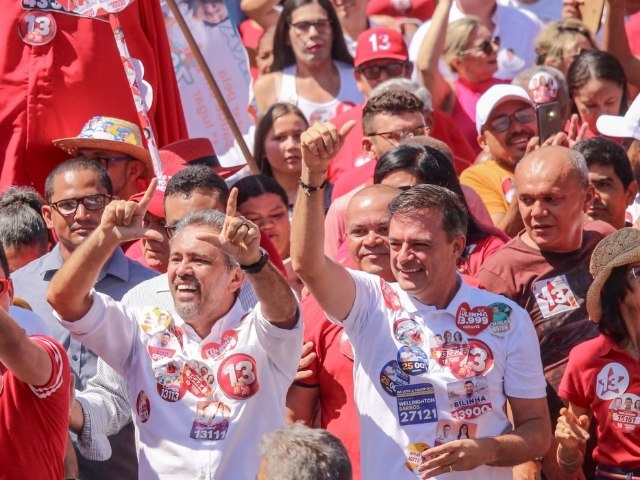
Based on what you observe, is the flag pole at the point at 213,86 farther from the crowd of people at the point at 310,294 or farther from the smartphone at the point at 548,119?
the smartphone at the point at 548,119

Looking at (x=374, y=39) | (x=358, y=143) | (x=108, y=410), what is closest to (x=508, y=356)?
(x=108, y=410)

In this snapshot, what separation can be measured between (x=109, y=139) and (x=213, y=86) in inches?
37.9

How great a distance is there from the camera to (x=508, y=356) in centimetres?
512

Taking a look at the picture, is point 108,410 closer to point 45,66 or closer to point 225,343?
point 225,343

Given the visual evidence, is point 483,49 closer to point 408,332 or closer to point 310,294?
point 310,294

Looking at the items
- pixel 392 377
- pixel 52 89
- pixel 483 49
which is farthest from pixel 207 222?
pixel 483 49

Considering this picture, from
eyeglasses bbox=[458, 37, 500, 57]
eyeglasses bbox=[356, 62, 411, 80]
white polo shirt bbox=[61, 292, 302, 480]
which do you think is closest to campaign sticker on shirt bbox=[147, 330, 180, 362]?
white polo shirt bbox=[61, 292, 302, 480]

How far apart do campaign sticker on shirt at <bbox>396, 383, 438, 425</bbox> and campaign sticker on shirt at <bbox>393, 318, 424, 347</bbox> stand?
0.16 m

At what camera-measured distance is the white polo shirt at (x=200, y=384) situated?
5031 mm

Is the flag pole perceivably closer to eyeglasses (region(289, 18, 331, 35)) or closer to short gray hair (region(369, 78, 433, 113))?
short gray hair (region(369, 78, 433, 113))

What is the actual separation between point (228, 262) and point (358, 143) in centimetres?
256

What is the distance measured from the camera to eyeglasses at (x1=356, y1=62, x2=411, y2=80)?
818 cm

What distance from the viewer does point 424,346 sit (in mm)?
5062

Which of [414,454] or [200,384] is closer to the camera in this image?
[414,454]
